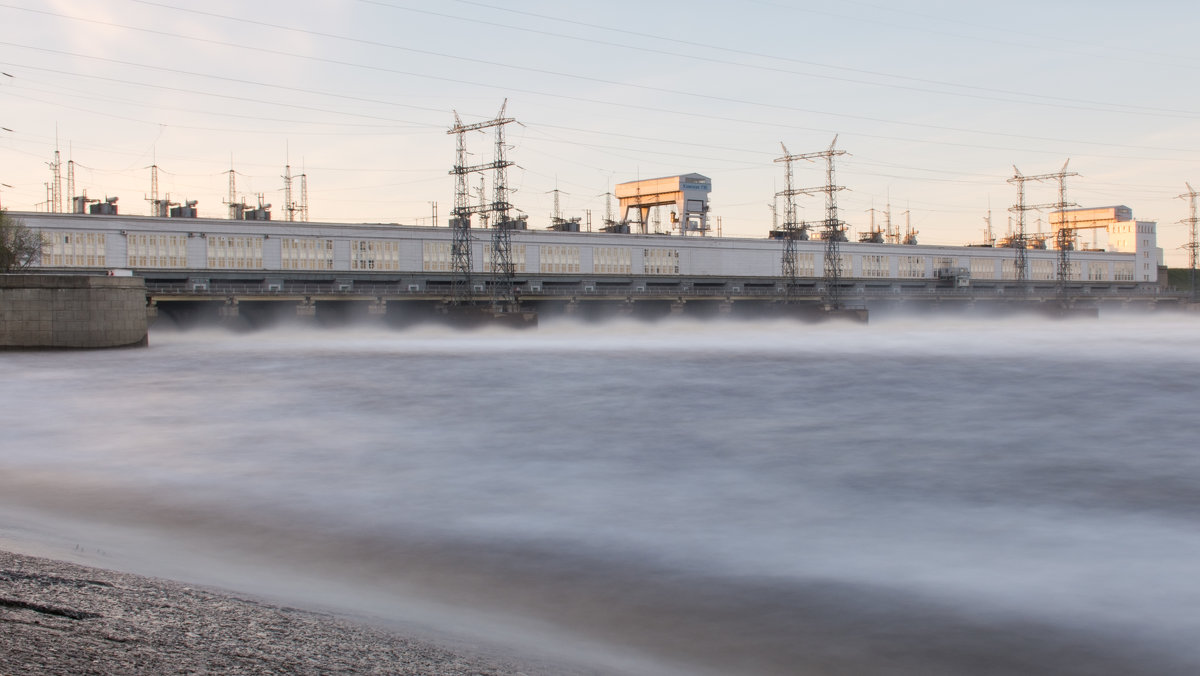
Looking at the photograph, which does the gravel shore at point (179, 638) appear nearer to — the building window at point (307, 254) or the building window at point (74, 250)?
the building window at point (74, 250)

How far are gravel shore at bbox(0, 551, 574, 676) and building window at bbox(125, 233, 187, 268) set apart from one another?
2818 inches

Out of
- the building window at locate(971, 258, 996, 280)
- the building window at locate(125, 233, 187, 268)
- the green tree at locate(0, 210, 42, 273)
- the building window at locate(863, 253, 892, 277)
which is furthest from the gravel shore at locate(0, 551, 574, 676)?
the building window at locate(971, 258, 996, 280)

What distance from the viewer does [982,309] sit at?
11700 centimetres

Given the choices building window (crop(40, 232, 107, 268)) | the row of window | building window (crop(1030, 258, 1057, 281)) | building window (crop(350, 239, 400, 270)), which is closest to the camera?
building window (crop(40, 232, 107, 268))

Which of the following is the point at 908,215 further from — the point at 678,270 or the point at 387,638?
the point at 387,638

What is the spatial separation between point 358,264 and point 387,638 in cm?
7853

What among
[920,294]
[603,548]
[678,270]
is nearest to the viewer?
[603,548]

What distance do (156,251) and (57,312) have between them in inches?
1368

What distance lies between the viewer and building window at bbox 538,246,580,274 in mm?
93000

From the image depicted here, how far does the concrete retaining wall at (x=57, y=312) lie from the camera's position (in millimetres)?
40375

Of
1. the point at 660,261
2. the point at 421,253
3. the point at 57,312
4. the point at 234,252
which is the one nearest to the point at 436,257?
the point at 421,253

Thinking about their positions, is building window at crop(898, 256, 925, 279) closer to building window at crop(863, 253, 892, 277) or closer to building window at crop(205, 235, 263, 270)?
building window at crop(863, 253, 892, 277)

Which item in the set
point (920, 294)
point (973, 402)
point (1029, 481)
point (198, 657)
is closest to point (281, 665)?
point (198, 657)

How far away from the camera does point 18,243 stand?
63.7m
